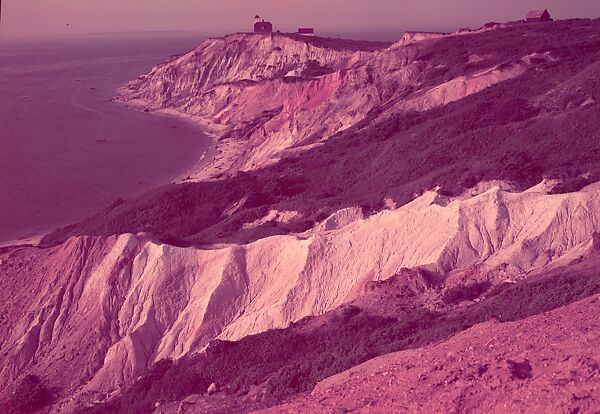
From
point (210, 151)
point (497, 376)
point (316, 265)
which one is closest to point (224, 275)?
point (316, 265)

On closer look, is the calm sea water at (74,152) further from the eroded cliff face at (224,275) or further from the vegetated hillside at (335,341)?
the vegetated hillside at (335,341)

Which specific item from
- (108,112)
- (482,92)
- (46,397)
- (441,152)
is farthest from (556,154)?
(108,112)

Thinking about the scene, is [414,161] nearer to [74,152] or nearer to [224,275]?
[224,275]

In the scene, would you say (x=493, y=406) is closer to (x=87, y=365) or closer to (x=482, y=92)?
(x=87, y=365)

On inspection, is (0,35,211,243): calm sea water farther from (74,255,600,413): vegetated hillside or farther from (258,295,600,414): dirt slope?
(258,295,600,414): dirt slope

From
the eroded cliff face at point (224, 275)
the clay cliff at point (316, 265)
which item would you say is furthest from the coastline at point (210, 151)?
the eroded cliff face at point (224, 275)
